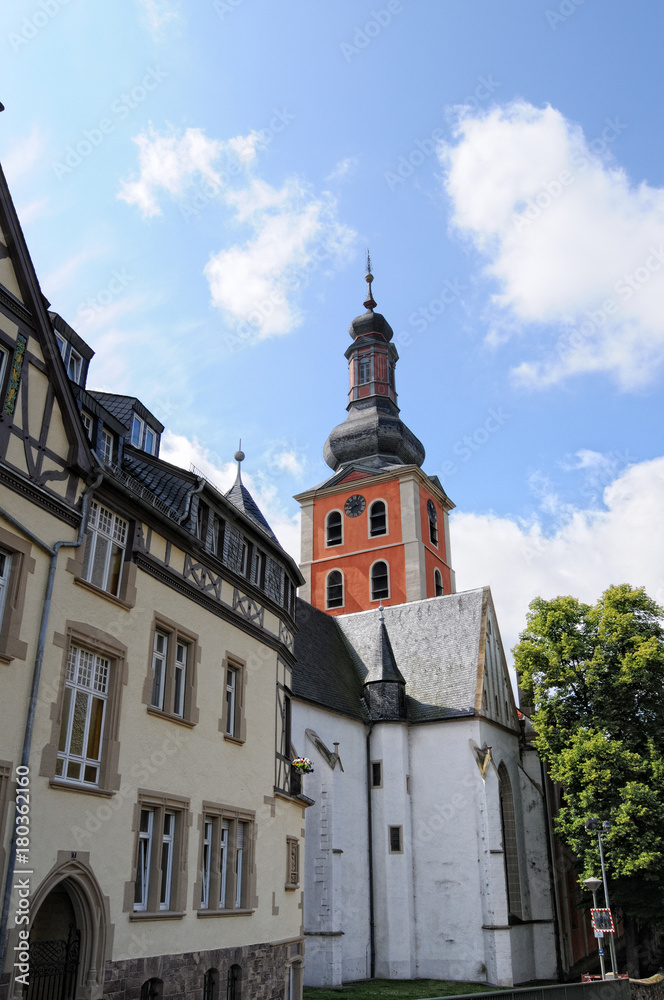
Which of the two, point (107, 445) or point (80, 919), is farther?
point (107, 445)

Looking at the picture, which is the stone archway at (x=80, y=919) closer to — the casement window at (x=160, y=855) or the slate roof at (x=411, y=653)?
the casement window at (x=160, y=855)

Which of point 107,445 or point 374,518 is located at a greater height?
point 374,518

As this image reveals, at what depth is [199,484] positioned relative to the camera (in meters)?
16.2

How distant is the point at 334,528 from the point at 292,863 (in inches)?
1242

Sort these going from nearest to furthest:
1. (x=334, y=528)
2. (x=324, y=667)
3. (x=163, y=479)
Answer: (x=163, y=479), (x=324, y=667), (x=334, y=528)

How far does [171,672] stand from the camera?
1472 centimetres

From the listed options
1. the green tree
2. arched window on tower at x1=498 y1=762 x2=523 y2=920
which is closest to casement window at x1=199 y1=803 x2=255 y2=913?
the green tree

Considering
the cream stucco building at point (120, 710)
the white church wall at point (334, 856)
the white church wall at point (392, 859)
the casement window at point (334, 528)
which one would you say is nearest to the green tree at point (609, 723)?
the white church wall at point (392, 859)

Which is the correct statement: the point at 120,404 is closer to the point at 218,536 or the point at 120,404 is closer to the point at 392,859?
the point at 218,536

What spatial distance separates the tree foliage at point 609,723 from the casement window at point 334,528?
18.8 m

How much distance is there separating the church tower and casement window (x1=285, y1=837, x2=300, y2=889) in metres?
26.0

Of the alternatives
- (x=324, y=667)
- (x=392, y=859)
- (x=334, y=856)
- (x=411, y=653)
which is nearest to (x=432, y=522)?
(x=411, y=653)

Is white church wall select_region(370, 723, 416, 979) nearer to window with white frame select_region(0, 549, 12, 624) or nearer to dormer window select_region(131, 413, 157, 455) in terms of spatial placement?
dormer window select_region(131, 413, 157, 455)

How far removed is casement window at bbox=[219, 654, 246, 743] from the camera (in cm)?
1653
